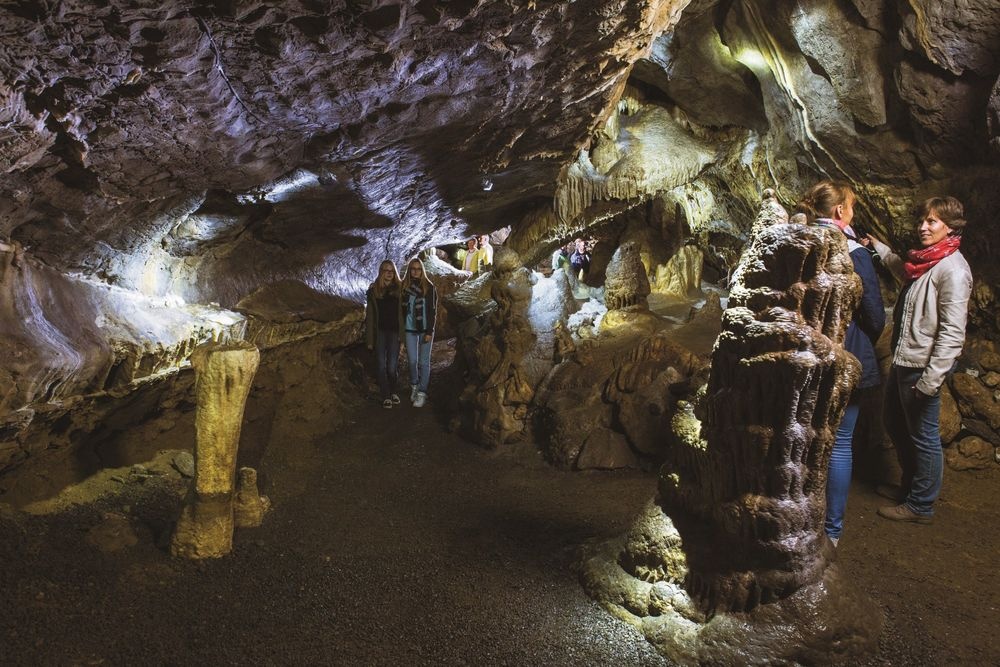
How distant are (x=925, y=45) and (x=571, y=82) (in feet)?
9.28

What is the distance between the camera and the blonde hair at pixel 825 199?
2.99 metres

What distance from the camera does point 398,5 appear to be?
9.83 ft

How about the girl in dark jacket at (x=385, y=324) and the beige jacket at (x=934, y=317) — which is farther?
the girl in dark jacket at (x=385, y=324)

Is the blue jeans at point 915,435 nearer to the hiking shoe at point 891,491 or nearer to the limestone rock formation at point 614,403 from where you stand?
the hiking shoe at point 891,491

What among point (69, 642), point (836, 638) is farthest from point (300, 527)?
point (836, 638)

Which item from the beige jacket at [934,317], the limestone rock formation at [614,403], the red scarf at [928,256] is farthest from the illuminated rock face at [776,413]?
the limestone rock formation at [614,403]

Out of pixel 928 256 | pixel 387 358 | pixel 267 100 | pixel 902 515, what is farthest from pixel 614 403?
pixel 267 100

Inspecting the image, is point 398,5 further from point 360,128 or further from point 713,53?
point 713,53

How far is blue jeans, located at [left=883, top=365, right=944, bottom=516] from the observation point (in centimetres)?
355

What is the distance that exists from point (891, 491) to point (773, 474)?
8.17 feet

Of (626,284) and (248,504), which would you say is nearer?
(248,504)

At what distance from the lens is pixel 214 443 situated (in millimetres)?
3623

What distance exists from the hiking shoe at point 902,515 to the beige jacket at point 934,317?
943 mm

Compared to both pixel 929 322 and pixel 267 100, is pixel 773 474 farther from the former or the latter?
pixel 267 100
